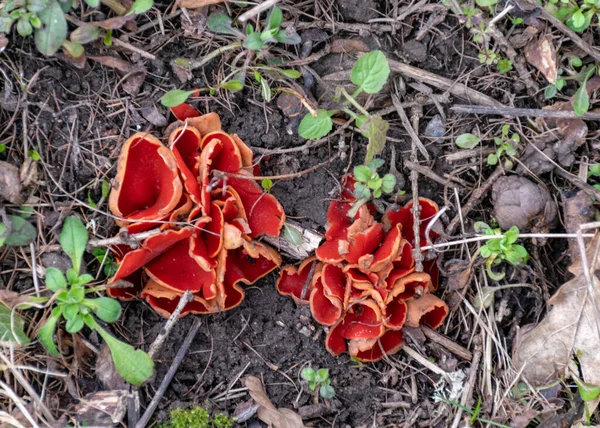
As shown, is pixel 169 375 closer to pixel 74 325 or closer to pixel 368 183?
pixel 74 325

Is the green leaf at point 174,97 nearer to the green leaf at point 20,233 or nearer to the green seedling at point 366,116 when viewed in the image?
the green seedling at point 366,116

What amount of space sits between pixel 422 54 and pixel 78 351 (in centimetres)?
262

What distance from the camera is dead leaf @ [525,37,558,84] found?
3510 millimetres

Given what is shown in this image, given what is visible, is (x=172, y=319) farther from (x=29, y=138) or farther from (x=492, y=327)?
(x=492, y=327)

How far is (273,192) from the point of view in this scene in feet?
11.5

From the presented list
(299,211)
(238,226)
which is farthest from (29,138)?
(299,211)

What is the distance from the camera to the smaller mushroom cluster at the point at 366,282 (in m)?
3.29

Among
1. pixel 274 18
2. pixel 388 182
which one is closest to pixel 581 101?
pixel 388 182

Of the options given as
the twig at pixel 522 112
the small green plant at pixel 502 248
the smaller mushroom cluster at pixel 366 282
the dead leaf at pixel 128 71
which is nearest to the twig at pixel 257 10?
the dead leaf at pixel 128 71

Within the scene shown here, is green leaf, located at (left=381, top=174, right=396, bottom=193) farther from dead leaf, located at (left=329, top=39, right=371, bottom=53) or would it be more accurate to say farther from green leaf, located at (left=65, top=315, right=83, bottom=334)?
green leaf, located at (left=65, top=315, right=83, bottom=334)

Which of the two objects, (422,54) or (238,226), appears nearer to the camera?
(238,226)

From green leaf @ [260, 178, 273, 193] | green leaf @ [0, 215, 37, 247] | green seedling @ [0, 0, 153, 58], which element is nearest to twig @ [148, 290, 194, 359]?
green leaf @ [260, 178, 273, 193]

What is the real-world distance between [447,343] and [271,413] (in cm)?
111

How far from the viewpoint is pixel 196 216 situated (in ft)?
10.5
